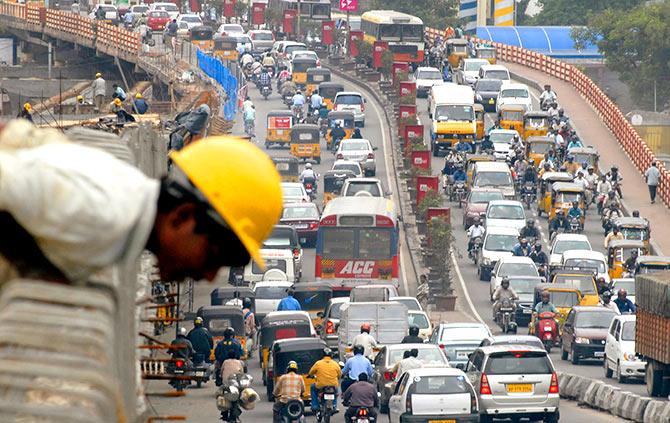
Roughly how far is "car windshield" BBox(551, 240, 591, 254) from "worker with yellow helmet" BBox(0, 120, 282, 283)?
156ft

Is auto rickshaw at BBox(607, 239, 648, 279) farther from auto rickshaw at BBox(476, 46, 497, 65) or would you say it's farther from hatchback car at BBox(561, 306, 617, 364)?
auto rickshaw at BBox(476, 46, 497, 65)

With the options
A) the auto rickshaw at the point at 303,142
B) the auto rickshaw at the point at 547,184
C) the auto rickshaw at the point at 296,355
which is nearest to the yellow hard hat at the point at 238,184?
the auto rickshaw at the point at 296,355

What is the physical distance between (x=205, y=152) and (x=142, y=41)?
9218 centimetres

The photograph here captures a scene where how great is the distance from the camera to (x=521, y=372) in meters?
29.0

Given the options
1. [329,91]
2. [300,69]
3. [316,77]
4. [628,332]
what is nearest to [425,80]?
[329,91]

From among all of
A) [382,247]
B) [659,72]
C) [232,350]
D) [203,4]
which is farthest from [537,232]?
[203,4]

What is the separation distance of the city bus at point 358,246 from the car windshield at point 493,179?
15.7m

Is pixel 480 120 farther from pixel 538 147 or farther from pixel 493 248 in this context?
pixel 493 248

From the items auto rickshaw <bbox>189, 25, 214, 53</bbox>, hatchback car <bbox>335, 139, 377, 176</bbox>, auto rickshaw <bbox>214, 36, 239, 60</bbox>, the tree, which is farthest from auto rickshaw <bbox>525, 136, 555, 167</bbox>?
the tree

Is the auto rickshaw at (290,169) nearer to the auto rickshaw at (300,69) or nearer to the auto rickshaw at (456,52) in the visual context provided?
the auto rickshaw at (300,69)

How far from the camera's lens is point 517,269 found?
45.7 m

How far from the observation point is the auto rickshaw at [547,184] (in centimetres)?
5784

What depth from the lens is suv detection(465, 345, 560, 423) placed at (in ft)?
94.0

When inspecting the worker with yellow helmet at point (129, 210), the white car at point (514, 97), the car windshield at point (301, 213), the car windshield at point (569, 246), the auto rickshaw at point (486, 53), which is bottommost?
the car windshield at point (301, 213)
